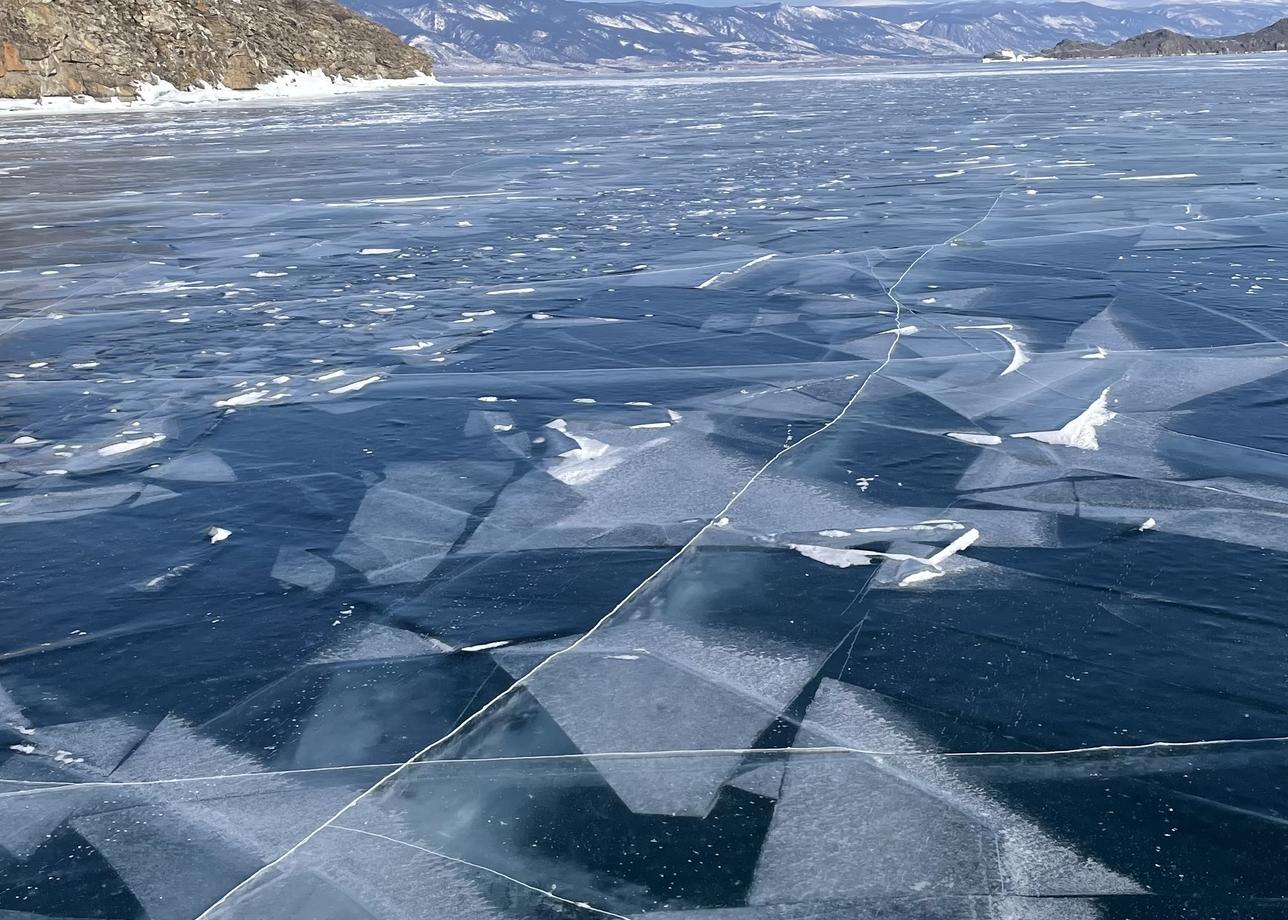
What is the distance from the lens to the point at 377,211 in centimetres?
1081

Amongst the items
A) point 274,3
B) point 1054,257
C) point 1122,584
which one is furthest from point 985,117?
point 274,3

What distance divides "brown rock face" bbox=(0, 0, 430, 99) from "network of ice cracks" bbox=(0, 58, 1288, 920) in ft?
137

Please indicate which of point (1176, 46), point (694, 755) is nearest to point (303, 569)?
point (694, 755)

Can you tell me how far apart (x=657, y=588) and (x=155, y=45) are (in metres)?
53.8

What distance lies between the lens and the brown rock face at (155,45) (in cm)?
4372

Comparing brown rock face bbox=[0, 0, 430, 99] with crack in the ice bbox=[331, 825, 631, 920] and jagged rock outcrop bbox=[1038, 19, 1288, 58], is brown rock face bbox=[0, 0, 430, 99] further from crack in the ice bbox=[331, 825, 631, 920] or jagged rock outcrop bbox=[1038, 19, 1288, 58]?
jagged rock outcrop bbox=[1038, 19, 1288, 58]

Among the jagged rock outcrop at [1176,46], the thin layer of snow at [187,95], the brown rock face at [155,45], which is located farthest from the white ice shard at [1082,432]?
the jagged rock outcrop at [1176,46]

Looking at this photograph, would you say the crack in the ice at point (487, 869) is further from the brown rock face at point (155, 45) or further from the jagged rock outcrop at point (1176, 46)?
the jagged rock outcrop at point (1176, 46)

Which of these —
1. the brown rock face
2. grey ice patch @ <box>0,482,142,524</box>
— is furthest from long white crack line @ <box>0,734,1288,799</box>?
the brown rock face

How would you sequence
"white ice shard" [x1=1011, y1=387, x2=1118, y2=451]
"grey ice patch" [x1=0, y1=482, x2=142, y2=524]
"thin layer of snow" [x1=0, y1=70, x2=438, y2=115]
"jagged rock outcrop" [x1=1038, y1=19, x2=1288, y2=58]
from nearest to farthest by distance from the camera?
"grey ice patch" [x1=0, y1=482, x2=142, y2=524], "white ice shard" [x1=1011, y1=387, x2=1118, y2=451], "thin layer of snow" [x1=0, y1=70, x2=438, y2=115], "jagged rock outcrop" [x1=1038, y1=19, x2=1288, y2=58]

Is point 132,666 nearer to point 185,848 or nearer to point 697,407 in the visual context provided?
point 185,848

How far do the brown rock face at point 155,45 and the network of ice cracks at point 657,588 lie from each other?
137ft

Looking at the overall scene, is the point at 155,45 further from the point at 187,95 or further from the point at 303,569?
the point at 303,569

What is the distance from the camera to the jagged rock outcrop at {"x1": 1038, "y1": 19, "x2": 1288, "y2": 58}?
126375 millimetres
